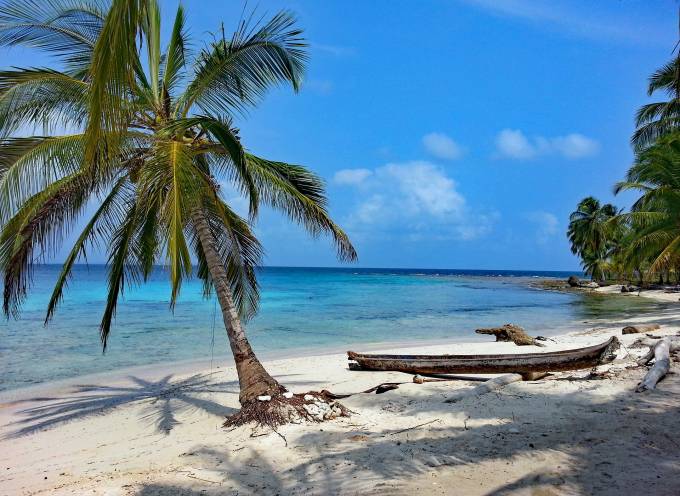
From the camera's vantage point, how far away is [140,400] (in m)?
8.16

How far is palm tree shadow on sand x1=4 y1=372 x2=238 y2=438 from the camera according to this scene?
22.3ft

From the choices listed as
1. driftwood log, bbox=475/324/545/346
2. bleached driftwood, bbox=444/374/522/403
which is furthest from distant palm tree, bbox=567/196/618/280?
bleached driftwood, bbox=444/374/522/403

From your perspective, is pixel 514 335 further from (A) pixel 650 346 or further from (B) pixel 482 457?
(B) pixel 482 457

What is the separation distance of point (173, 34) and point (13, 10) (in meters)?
2.07

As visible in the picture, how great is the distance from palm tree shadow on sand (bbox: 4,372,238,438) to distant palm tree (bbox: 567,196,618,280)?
44440 mm

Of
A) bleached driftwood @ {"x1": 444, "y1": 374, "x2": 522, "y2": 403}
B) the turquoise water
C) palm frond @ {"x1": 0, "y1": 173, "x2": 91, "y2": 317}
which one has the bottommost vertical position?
the turquoise water

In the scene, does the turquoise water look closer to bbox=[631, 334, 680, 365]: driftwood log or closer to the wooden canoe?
the wooden canoe

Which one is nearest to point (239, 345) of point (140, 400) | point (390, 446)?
point (390, 446)

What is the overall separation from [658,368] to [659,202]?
45.4 ft

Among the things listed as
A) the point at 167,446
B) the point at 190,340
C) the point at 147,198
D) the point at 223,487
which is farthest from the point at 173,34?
the point at 190,340

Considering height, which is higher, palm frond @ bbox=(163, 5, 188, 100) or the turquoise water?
palm frond @ bbox=(163, 5, 188, 100)

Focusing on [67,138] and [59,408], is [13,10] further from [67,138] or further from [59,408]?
[59,408]

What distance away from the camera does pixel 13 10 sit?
506 cm

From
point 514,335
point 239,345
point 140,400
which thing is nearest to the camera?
point 239,345
